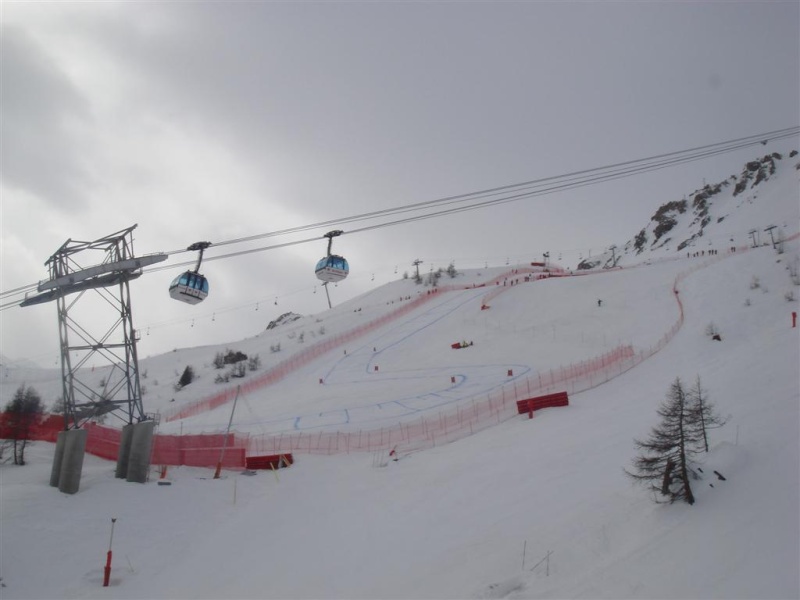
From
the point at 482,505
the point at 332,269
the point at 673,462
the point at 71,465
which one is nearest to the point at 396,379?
the point at 332,269

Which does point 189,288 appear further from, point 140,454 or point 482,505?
point 482,505

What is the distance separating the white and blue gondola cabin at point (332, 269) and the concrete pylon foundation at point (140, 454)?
9008mm

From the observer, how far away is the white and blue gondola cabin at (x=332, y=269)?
78.2 ft

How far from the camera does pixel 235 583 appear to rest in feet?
43.8

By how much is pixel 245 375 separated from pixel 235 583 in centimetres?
3229

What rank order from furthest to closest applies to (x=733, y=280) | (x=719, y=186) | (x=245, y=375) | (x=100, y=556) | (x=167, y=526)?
1. (x=719, y=186)
2. (x=245, y=375)
3. (x=733, y=280)
4. (x=167, y=526)
5. (x=100, y=556)

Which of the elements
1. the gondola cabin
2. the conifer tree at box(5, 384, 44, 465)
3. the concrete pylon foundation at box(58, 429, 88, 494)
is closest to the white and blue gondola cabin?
the gondola cabin

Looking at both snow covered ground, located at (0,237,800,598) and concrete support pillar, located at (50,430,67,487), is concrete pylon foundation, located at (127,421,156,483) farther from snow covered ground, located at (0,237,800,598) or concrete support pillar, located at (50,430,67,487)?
concrete support pillar, located at (50,430,67,487)

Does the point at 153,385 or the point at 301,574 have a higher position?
the point at 153,385

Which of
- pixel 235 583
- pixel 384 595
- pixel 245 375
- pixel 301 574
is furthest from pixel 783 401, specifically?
pixel 245 375

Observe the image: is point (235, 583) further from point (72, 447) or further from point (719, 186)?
point (719, 186)

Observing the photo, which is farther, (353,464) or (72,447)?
(353,464)

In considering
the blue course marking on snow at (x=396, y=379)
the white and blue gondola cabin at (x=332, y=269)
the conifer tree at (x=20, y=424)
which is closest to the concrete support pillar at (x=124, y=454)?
the conifer tree at (x=20, y=424)

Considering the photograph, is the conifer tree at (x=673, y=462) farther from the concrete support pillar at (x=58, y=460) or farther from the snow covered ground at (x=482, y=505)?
the concrete support pillar at (x=58, y=460)
